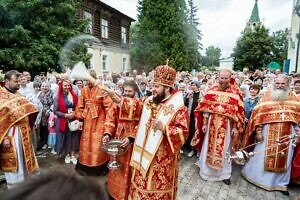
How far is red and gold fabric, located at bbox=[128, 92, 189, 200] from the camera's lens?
3.34 meters

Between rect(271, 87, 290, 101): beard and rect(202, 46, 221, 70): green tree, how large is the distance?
243 ft

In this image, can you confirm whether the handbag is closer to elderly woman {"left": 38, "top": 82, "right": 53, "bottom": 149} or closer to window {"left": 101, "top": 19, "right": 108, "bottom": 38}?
elderly woman {"left": 38, "top": 82, "right": 53, "bottom": 149}

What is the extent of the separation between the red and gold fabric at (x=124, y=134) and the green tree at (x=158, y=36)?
24.9 metres

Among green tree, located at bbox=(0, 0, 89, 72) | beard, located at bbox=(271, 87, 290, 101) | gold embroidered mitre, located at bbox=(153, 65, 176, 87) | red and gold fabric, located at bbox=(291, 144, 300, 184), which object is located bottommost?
red and gold fabric, located at bbox=(291, 144, 300, 184)

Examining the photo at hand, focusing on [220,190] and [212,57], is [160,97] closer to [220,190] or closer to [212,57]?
[220,190]

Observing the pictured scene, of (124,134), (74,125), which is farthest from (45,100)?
(124,134)

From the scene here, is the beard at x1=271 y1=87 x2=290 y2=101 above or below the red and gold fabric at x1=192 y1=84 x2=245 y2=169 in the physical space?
above

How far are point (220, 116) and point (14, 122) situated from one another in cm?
302

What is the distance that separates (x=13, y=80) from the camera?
4.05 metres

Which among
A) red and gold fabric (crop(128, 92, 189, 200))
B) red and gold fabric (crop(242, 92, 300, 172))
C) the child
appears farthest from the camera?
the child

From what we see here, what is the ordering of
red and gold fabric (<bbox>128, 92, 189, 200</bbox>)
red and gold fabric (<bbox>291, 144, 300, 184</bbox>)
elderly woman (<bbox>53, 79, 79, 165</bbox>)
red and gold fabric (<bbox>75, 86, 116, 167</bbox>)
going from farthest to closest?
elderly woman (<bbox>53, 79, 79, 165</bbox>)
red and gold fabric (<bbox>75, 86, 116, 167</bbox>)
red and gold fabric (<bbox>291, 144, 300, 184</bbox>)
red and gold fabric (<bbox>128, 92, 189, 200</bbox>)

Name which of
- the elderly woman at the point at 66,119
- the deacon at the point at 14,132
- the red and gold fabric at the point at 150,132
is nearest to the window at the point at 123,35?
the elderly woman at the point at 66,119

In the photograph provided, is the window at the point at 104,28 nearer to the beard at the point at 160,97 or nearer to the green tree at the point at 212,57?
the beard at the point at 160,97

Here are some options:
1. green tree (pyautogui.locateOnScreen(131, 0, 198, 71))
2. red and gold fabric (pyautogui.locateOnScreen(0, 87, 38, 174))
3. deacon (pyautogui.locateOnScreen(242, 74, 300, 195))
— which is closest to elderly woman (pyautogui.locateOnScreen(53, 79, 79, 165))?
red and gold fabric (pyautogui.locateOnScreen(0, 87, 38, 174))
